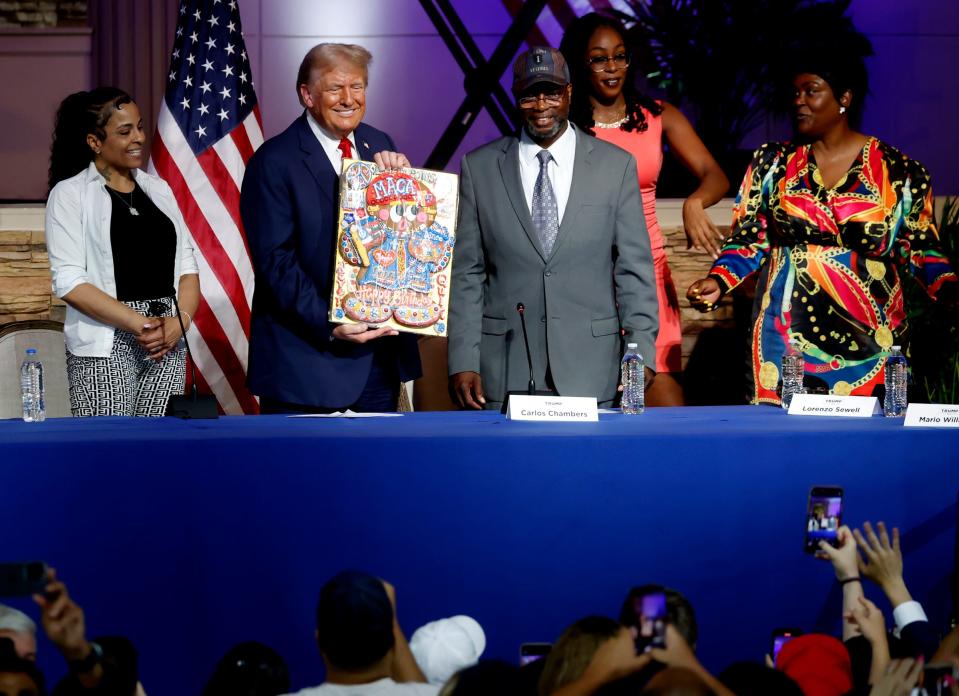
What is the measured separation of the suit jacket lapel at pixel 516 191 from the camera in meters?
3.94

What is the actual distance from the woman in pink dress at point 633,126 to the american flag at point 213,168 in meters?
1.56

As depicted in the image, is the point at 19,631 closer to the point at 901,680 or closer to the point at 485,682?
the point at 485,682

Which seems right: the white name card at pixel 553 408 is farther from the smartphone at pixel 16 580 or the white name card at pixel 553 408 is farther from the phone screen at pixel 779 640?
the smartphone at pixel 16 580

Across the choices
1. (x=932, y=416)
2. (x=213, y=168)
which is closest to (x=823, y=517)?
(x=932, y=416)

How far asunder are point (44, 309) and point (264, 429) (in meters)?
3.10

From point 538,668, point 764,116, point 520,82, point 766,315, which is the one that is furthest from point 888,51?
point 538,668

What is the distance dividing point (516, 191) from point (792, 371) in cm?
99

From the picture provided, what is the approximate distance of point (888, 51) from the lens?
7.05m

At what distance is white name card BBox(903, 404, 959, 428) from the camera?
327 centimetres

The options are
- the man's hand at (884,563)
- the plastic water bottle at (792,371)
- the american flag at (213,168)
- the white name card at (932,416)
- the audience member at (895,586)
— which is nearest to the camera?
the audience member at (895,586)

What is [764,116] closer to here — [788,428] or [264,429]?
[788,428]

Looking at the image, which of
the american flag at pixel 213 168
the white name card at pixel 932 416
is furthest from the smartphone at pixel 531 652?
the american flag at pixel 213 168

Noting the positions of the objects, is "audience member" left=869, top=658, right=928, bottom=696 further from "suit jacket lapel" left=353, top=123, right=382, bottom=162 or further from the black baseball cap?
"suit jacket lapel" left=353, top=123, right=382, bottom=162

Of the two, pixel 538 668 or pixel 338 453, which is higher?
pixel 338 453
